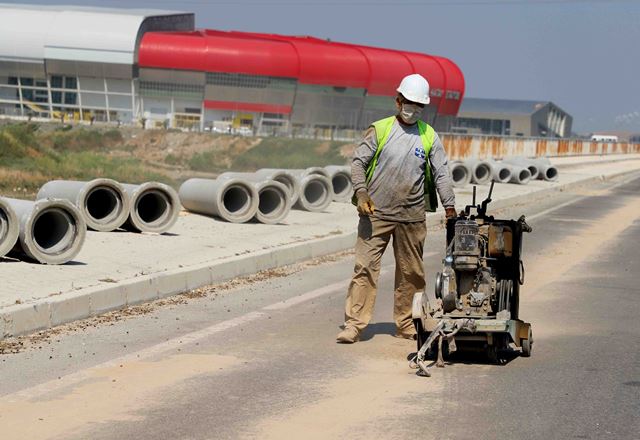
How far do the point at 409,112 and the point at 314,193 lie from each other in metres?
14.4

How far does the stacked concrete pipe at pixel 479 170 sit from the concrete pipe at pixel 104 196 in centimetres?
1941

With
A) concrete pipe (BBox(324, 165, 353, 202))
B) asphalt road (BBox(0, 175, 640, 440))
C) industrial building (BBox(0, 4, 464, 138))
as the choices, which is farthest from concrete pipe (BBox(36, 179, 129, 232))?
industrial building (BBox(0, 4, 464, 138))

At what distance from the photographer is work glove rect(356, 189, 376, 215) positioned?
31.7ft

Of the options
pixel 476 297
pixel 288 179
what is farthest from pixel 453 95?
pixel 476 297

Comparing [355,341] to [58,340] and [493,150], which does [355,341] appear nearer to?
[58,340]

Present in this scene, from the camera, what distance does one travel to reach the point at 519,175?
1490 inches

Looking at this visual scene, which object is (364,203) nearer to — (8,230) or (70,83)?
(8,230)

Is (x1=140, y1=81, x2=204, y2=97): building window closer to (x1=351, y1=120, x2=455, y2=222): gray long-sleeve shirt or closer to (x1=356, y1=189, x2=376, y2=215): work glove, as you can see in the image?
(x1=351, y1=120, x2=455, y2=222): gray long-sleeve shirt

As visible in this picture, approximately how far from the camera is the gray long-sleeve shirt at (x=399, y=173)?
31.9 ft

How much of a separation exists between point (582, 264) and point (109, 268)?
20.2ft

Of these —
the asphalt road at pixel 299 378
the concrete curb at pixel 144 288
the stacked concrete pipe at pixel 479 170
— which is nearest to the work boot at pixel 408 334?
the asphalt road at pixel 299 378

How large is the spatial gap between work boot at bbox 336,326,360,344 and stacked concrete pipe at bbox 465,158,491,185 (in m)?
26.0

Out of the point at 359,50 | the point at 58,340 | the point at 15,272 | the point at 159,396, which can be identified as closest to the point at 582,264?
the point at 15,272

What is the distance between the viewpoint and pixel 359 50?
115312mm
